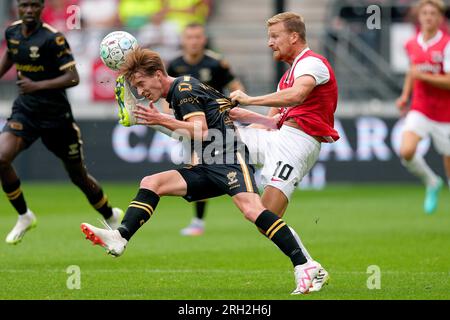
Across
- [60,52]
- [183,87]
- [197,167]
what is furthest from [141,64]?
[60,52]

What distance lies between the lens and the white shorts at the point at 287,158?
8.92 meters

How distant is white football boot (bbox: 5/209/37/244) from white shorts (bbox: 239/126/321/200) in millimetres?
3381

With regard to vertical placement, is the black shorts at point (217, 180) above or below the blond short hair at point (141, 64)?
below

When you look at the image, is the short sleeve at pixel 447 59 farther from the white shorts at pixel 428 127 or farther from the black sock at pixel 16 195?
the black sock at pixel 16 195

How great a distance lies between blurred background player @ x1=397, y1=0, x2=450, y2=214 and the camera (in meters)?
14.2

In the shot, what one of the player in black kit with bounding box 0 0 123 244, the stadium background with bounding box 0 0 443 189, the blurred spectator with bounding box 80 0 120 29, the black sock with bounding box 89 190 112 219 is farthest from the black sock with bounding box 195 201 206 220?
the blurred spectator with bounding box 80 0 120 29

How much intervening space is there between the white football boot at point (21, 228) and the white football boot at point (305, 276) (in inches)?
161

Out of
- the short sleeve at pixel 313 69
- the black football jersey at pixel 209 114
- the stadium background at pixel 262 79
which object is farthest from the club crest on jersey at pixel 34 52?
the stadium background at pixel 262 79

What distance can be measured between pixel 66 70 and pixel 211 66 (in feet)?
10.1

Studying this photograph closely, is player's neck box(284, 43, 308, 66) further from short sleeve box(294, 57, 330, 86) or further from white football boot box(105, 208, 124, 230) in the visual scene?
white football boot box(105, 208, 124, 230)

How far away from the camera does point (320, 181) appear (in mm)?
20828

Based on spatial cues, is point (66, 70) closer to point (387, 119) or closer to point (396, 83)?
point (387, 119)

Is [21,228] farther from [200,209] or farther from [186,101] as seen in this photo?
[186,101]
